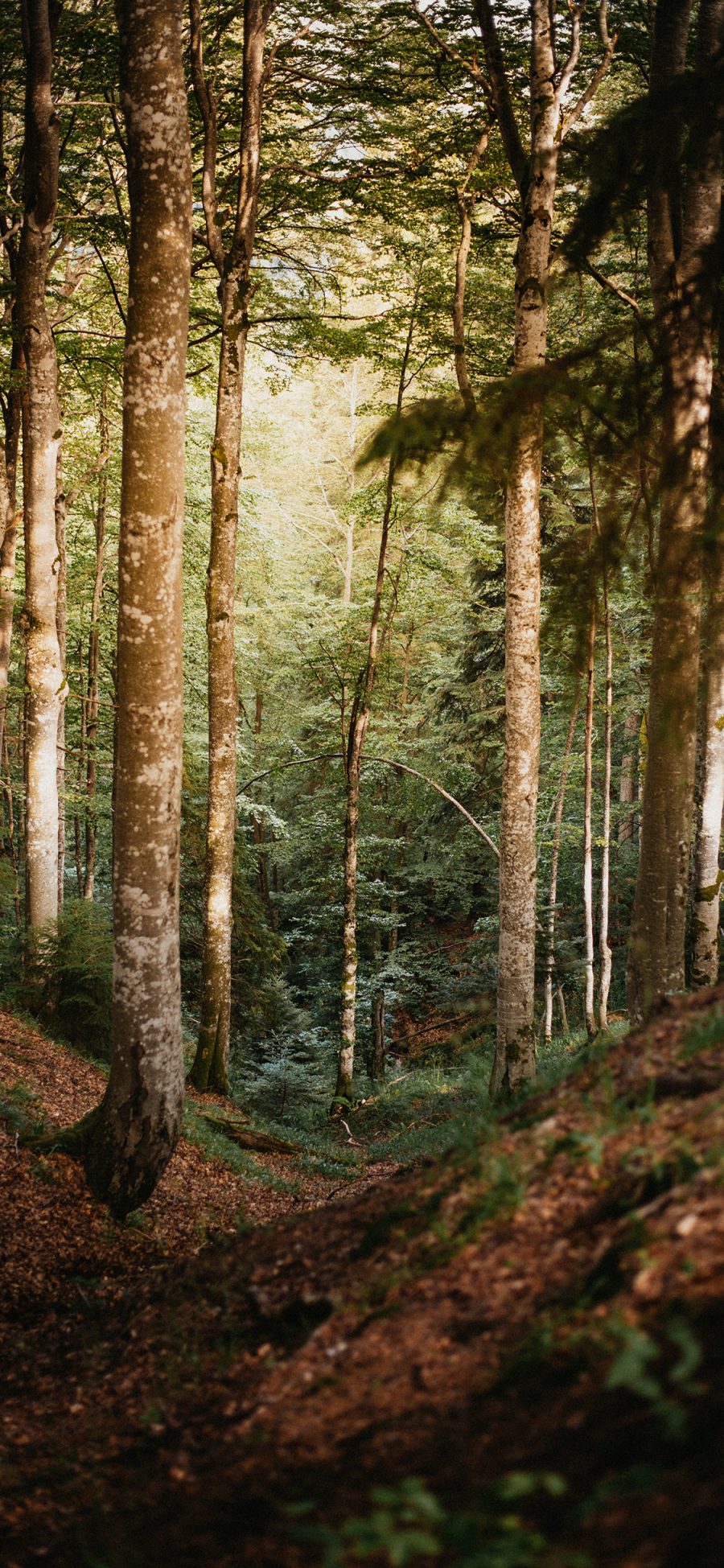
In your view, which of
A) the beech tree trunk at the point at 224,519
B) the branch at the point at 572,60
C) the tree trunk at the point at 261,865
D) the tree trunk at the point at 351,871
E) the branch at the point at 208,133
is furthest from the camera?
the tree trunk at the point at 261,865

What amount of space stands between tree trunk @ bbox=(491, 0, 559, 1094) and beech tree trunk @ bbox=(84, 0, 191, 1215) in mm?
3968

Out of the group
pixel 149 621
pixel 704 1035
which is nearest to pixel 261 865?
pixel 149 621

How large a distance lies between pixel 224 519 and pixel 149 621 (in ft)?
17.7

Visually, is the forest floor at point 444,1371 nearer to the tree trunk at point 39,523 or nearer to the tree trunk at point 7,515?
the tree trunk at point 39,523

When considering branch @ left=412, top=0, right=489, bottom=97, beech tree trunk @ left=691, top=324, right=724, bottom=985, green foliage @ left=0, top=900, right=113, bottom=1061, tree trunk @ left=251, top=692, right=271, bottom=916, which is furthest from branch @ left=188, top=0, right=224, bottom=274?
tree trunk @ left=251, top=692, right=271, bottom=916

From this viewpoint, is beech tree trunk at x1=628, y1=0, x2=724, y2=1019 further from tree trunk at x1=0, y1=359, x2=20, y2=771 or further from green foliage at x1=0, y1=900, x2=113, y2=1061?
tree trunk at x1=0, y1=359, x2=20, y2=771

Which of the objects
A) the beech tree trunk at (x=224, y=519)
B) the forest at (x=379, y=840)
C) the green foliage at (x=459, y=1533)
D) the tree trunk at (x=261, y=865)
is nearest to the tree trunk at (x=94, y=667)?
the forest at (x=379, y=840)

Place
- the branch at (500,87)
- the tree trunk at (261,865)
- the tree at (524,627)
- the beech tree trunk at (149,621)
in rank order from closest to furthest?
the beech tree trunk at (149,621) < the tree at (524,627) < the branch at (500,87) < the tree trunk at (261,865)

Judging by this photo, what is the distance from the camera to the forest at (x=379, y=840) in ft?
7.20

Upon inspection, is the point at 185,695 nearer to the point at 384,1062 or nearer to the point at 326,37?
the point at 384,1062

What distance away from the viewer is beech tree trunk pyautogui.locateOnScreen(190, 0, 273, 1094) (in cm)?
1013

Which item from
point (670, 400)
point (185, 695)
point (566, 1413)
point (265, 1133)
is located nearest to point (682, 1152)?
point (566, 1413)

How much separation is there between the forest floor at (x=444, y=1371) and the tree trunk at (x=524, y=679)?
4.59 meters

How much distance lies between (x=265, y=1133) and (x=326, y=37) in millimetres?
13301
